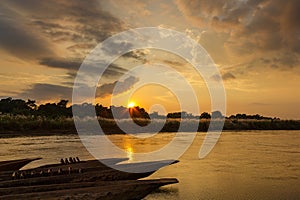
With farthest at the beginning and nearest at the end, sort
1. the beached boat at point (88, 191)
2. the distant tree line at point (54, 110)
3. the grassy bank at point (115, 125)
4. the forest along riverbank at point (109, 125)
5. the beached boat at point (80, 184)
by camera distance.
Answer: the distant tree line at point (54, 110) < the grassy bank at point (115, 125) < the forest along riverbank at point (109, 125) < the beached boat at point (80, 184) < the beached boat at point (88, 191)

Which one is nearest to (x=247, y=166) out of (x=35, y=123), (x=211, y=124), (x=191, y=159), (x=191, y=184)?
(x=191, y=159)

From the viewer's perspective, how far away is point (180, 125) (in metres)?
37.9

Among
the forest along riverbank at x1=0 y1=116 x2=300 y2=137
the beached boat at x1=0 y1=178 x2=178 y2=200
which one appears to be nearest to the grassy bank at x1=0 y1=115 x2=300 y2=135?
the forest along riverbank at x1=0 y1=116 x2=300 y2=137

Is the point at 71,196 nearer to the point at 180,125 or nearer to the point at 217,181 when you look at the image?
the point at 217,181

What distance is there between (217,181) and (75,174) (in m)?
3.30

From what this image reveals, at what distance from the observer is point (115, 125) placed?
3266 centimetres

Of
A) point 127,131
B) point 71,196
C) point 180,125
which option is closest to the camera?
point 71,196

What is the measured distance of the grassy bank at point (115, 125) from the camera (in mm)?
26416

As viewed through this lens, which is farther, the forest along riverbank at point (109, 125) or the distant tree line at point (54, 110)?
the distant tree line at point (54, 110)

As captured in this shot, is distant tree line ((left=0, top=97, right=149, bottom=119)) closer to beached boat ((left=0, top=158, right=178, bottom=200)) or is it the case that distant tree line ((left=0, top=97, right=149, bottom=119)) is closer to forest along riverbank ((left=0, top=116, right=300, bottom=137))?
forest along riverbank ((left=0, top=116, right=300, bottom=137))

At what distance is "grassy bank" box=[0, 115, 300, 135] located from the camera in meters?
26.4

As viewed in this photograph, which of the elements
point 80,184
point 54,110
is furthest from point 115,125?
point 80,184

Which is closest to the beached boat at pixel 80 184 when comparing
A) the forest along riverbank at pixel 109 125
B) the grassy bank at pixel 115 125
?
the forest along riverbank at pixel 109 125

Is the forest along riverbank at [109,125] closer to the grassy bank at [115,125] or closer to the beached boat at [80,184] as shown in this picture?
the grassy bank at [115,125]
